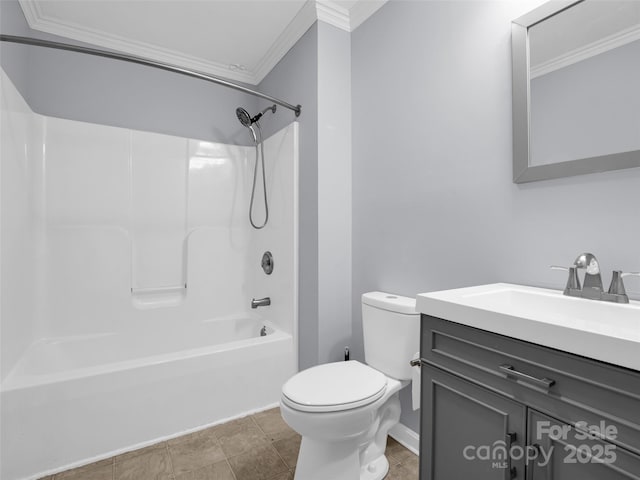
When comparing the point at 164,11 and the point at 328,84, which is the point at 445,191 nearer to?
the point at 328,84

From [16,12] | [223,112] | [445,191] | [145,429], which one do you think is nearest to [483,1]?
[445,191]

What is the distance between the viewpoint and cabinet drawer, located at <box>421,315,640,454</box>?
2.06 feet

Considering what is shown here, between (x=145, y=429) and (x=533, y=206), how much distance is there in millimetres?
2181

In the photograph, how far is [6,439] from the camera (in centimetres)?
146

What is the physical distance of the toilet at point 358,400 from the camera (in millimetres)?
1269

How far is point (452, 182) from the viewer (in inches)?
59.3

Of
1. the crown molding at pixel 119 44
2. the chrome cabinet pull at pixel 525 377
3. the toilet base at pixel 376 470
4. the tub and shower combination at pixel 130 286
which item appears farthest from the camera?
the crown molding at pixel 119 44

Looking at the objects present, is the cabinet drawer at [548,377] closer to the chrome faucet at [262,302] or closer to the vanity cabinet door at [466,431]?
the vanity cabinet door at [466,431]

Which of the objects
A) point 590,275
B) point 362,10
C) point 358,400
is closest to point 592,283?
point 590,275

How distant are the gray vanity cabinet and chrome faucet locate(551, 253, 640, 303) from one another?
0.41m

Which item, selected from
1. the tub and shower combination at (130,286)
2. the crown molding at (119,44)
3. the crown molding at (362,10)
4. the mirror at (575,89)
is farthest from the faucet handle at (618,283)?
the crown molding at (119,44)

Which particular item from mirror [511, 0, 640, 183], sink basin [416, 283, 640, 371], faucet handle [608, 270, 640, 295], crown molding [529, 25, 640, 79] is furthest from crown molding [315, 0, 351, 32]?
faucet handle [608, 270, 640, 295]

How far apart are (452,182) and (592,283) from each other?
69 centimetres

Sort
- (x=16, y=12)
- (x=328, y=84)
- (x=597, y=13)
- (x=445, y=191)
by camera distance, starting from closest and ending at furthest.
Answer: (x=597, y=13) → (x=445, y=191) → (x=16, y=12) → (x=328, y=84)
